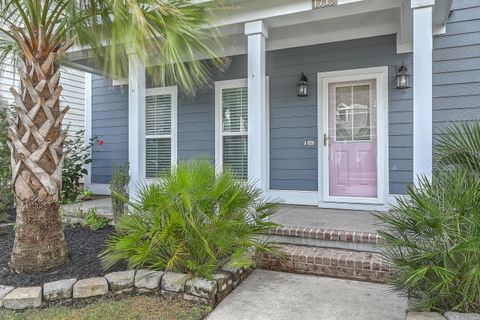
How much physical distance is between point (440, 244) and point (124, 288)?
2.38 m

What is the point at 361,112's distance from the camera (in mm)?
5023

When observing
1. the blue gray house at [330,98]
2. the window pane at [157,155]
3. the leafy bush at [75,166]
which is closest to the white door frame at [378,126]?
the blue gray house at [330,98]

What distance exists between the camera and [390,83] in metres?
4.82

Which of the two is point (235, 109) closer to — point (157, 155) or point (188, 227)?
point (157, 155)

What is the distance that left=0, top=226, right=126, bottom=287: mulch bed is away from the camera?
2947 mm

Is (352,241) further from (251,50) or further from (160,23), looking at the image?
(160,23)

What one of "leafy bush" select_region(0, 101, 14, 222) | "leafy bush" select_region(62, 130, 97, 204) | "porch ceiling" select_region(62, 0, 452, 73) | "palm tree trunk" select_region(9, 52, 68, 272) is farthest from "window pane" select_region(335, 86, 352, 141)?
"leafy bush" select_region(0, 101, 14, 222)

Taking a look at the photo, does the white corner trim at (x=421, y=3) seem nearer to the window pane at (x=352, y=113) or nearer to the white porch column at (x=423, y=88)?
the white porch column at (x=423, y=88)

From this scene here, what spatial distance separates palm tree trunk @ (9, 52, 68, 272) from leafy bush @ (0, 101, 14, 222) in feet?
8.09

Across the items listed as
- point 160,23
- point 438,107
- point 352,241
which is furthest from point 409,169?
point 160,23

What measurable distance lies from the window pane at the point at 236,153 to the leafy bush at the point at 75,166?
2747 mm

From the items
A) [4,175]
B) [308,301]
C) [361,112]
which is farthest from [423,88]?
[4,175]

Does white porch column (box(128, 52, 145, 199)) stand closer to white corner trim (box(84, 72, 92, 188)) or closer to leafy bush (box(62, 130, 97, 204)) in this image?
leafy bush (box(62, 130, 97, 204))

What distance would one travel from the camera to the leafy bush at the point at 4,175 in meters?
5.09
